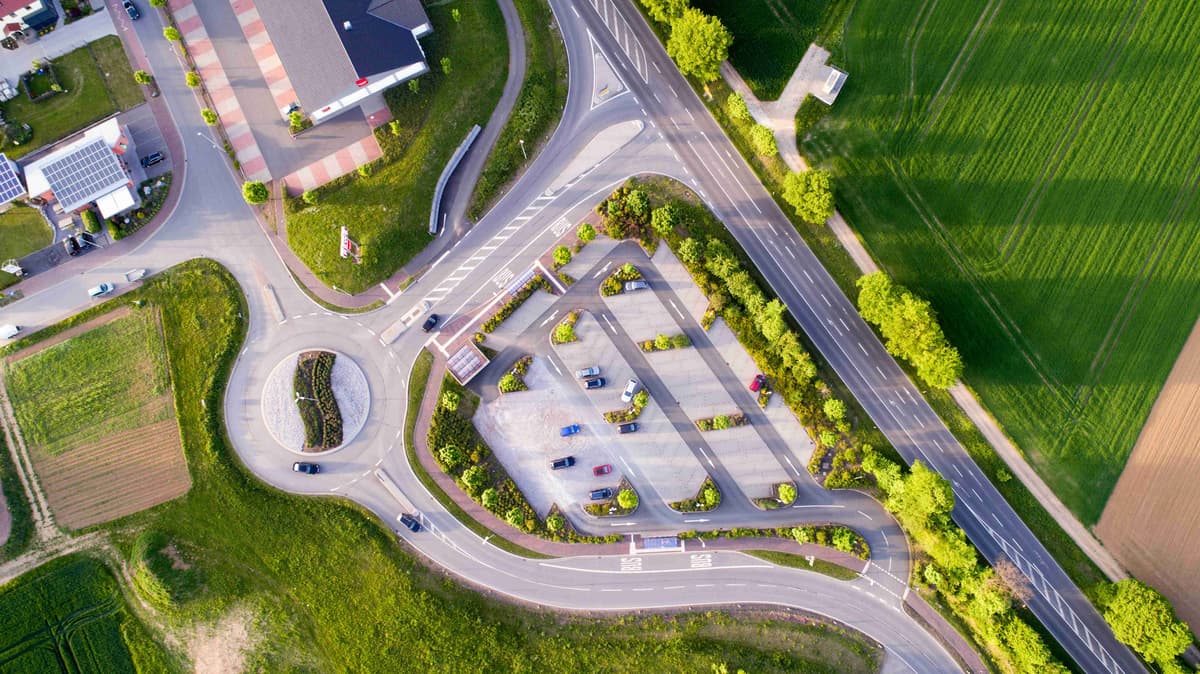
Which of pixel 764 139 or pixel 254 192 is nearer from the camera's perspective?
pixel 254 192

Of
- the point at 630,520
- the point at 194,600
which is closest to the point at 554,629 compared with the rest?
the point at 630,520

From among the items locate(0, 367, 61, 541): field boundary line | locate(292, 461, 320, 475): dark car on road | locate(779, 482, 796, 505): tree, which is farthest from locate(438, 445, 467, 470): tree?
locate(0, 367, 61, 541): field boundary line

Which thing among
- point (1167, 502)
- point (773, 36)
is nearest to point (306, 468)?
point (773, 36)

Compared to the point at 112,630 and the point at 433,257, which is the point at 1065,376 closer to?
the point at 433,257

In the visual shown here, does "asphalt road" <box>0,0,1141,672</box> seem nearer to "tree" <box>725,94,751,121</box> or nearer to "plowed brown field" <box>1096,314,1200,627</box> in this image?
"tree" <box>725,94,751,121</box>

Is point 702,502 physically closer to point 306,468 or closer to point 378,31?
point 306,468

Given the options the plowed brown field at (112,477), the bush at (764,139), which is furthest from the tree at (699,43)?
the plowed brown field at (112,477)
